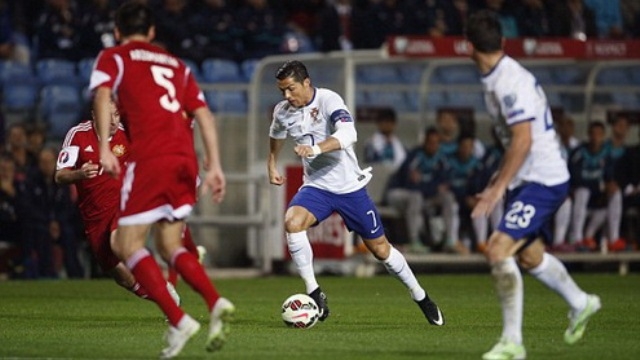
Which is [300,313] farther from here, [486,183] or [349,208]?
[486,183]

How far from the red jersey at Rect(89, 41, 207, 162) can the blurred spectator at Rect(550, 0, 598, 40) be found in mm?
16913

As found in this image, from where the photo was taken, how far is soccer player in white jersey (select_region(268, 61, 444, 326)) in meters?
12.4

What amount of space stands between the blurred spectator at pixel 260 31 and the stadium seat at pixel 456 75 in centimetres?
270

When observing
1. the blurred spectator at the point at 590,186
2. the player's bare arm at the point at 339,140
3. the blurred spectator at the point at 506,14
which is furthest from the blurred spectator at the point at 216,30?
the player's bare arm at the point at 339,140

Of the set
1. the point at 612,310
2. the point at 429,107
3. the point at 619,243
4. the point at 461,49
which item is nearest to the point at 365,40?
the point at 429,107

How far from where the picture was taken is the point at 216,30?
957 inches

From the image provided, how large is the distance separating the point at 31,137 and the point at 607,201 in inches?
351

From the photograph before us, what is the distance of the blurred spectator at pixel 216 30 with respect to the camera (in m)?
24.0

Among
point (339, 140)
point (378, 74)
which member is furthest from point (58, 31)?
point (339, 140)

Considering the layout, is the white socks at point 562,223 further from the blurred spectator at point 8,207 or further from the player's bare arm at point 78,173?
the player's bare arm at point 78,173

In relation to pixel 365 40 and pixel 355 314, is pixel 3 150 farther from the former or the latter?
pixel 355 314

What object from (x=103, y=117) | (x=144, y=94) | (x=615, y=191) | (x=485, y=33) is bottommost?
(x=615, y=191)

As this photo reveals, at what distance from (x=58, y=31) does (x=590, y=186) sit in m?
8.78

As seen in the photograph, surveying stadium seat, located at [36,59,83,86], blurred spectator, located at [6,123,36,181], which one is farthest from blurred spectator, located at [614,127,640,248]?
blurred spectator, located at [6,123,36,181]
